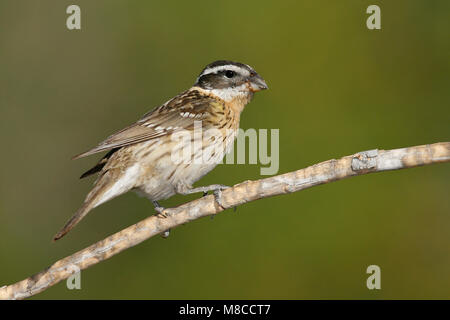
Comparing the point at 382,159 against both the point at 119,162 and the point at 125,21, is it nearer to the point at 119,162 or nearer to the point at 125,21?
the point at 119,162

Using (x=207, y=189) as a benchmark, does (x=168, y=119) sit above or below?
above

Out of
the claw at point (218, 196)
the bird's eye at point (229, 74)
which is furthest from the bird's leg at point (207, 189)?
the bird's eye at point (229, 74)

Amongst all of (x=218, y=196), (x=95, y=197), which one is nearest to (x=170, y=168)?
(x=95, y=197)

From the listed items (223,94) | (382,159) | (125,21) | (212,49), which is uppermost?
(125,21)

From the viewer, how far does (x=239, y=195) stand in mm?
4238

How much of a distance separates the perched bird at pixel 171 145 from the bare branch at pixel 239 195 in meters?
0.51

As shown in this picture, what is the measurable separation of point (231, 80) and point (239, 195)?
1903 mm

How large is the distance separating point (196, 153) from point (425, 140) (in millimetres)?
3159

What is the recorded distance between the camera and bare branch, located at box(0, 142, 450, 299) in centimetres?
379

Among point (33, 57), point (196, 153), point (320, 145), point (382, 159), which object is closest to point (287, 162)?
point (320, 145)

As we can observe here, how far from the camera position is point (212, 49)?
25.7 ft

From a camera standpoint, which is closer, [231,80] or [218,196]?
[218,196]

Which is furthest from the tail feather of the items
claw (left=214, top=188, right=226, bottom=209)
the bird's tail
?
claw (left=214, top=188, right=226, bottom=209)

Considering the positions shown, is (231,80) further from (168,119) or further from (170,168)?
(170,168)
